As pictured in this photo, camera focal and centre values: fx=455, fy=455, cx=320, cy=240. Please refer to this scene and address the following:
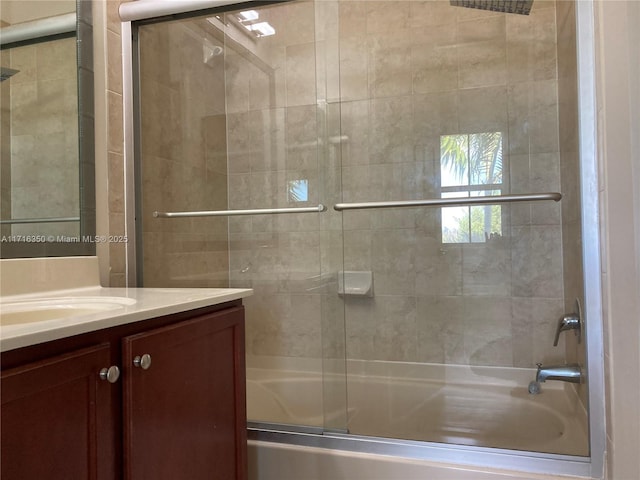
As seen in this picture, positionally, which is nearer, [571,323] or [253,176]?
[571,323]

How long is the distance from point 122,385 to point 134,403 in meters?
0.05

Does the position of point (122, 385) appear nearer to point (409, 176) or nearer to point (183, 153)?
point (183, 153)

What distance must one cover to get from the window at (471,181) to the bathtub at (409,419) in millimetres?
645

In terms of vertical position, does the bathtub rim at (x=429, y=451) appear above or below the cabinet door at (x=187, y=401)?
below

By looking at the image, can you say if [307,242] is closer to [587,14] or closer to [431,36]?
[431,36]

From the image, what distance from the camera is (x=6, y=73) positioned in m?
1.24

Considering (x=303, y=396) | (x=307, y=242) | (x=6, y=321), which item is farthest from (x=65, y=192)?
(x=303, y=396)

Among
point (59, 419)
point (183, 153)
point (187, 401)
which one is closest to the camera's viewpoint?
point (59, 419)

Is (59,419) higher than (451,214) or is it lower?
lower

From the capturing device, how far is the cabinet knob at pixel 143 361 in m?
0.89

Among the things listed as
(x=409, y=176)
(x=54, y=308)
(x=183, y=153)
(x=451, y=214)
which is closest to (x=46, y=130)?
(x=54, y=308)

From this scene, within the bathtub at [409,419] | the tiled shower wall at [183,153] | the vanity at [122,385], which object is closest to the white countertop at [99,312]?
the vanity at [122,385]

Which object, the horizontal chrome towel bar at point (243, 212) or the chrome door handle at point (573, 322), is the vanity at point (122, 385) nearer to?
the horizontal chrome towel bar at point (243, 212)

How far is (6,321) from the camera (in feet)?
3.30
